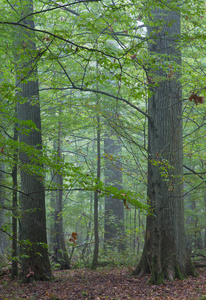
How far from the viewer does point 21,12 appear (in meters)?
6.81

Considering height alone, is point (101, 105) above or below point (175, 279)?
above

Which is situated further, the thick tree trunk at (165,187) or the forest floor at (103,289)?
the thick tree trunk at (165,187)

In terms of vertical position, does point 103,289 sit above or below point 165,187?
below

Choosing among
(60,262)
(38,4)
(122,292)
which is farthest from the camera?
(60,262)

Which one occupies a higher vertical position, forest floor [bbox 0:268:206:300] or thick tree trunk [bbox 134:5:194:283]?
thick tree trunk [bbox 134:5:194:283]

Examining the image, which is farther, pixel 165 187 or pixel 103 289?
pixel 165 187

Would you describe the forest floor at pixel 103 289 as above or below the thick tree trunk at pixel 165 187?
below

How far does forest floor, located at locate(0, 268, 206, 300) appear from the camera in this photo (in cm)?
523

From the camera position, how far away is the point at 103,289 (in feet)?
19.4

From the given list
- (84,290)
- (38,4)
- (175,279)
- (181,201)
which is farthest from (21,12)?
(175,279)

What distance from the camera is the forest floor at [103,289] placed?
5.23 metres

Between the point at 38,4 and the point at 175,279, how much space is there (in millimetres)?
8418

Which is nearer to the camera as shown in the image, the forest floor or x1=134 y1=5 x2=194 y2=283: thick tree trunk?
the forest floor

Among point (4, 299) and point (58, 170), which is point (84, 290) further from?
point (58, 170)
